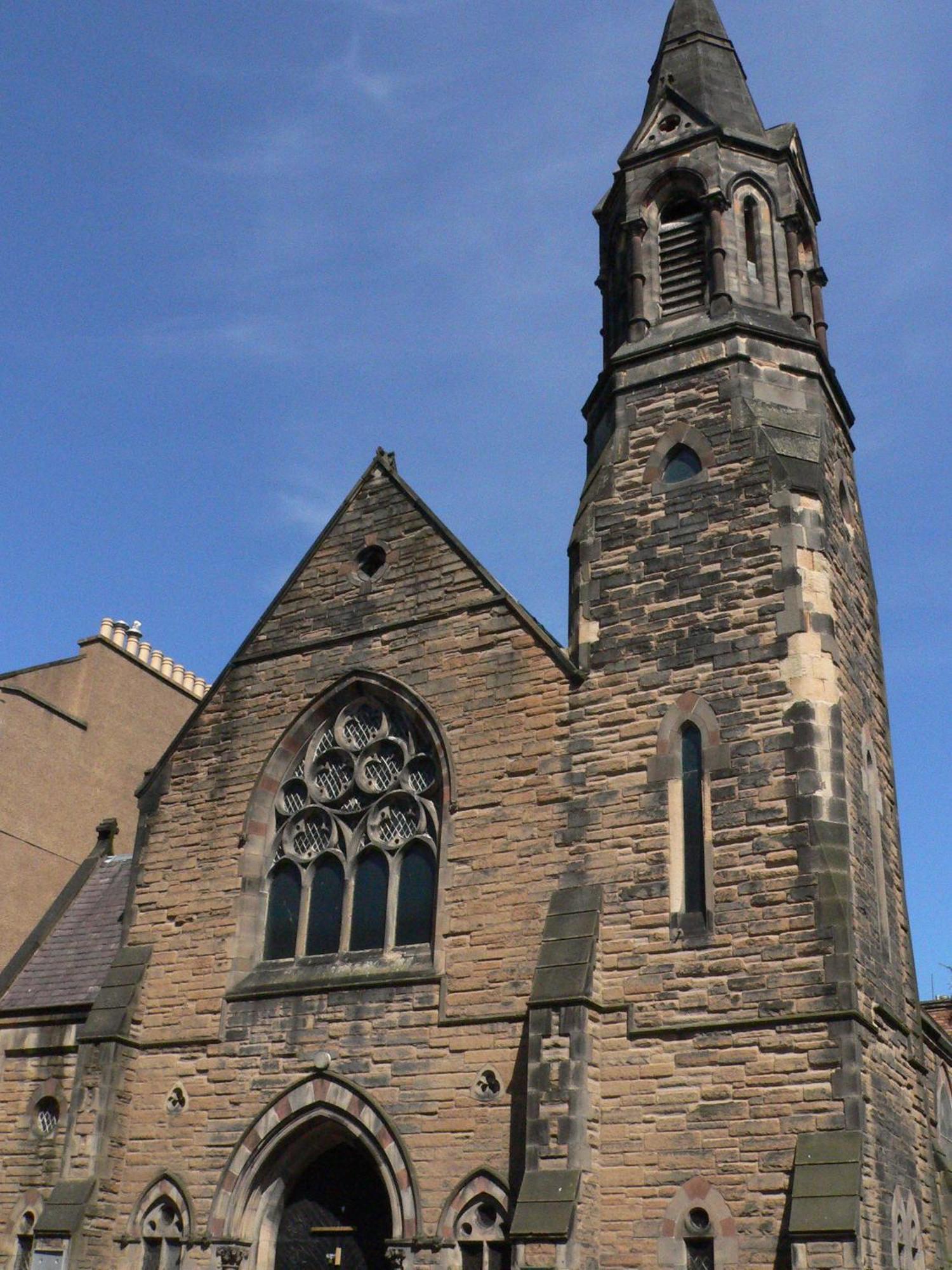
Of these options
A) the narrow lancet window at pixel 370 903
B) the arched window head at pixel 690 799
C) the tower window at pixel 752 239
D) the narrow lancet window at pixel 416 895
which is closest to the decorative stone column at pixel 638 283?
the tower window at pixel 752 239

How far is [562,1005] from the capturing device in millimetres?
13078

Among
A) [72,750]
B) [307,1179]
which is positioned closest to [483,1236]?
[307,1179]

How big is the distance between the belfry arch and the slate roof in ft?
12.3

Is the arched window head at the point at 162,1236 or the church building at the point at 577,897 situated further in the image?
the arched window head at the point at 162,1236

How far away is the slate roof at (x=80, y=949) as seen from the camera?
17953 millimetres

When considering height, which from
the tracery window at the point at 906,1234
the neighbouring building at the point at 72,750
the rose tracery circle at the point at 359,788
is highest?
the neighbouring building at the point at 72,750

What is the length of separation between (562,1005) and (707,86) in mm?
13744

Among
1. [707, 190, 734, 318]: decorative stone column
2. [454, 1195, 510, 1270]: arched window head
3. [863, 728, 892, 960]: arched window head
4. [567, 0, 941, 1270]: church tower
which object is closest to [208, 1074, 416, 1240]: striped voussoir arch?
[454, 1195, 510, 1270]: arched window head

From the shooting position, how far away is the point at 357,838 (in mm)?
16453

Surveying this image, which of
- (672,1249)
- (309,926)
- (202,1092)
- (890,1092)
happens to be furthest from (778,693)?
(202,1092)

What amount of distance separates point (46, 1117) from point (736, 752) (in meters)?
10.2

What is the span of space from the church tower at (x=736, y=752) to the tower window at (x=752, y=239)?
0.05 metres

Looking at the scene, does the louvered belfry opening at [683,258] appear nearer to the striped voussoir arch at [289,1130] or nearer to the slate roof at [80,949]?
the striped voussoir arch at [289,1130]

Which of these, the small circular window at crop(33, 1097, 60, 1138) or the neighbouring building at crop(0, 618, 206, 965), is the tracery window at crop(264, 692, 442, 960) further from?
the neighbouring building at crop(0, 618, 206, 965)
